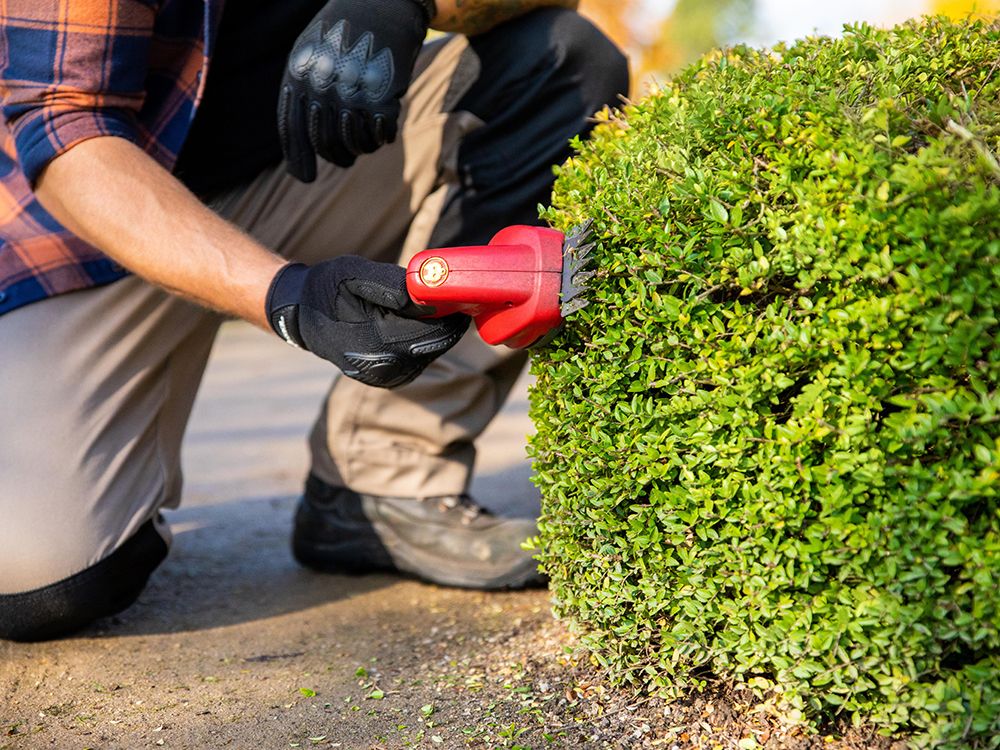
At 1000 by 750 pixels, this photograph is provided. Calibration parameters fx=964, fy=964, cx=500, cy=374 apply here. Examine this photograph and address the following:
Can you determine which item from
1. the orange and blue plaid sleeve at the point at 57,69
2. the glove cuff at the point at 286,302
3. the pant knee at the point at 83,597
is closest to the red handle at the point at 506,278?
the glove cuff at the point at 286,302

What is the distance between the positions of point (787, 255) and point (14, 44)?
1.76m

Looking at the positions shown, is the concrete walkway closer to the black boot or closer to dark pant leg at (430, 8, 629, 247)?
the black boot

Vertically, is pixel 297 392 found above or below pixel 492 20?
below

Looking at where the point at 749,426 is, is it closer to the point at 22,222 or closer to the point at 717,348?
the point at 717,348

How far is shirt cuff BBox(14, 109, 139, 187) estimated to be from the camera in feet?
6.91

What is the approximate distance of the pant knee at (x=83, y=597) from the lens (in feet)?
7.38

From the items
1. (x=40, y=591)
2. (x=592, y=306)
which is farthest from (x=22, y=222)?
(x=592, y=306)

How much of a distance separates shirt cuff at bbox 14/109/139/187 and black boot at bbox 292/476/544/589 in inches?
47.8

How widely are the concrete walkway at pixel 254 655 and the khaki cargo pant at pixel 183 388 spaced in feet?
0.91

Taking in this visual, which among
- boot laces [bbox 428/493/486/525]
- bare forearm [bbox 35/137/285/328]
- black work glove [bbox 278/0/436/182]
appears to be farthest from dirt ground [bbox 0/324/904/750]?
black work glove [bbox 278/0/436/182]

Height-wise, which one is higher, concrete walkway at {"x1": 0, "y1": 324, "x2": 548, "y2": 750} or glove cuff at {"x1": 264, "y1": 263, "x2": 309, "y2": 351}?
glove cuff at {"x1": 264, "y1": 263, "x2": 309, "y2": 351}

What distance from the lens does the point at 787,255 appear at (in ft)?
4.65

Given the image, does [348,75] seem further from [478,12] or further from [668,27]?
[668,27]

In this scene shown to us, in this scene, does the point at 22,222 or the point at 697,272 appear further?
the point at 22,222
